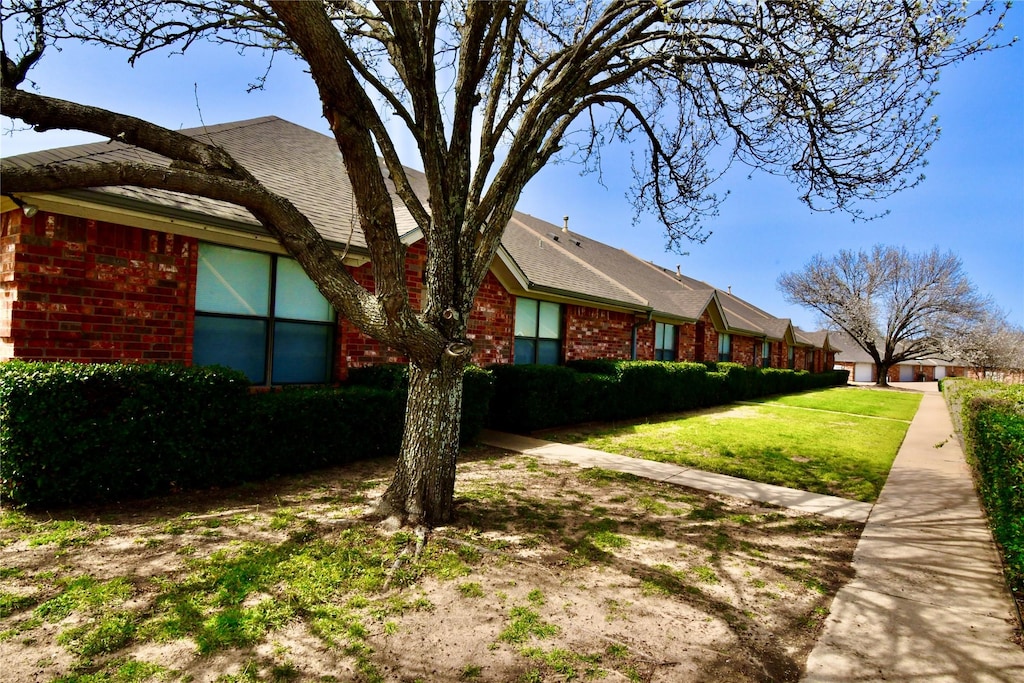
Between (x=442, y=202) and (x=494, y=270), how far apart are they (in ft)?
21.9

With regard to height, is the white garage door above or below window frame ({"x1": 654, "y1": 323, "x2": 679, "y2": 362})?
below

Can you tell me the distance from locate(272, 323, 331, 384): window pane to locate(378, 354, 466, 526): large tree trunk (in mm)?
3747

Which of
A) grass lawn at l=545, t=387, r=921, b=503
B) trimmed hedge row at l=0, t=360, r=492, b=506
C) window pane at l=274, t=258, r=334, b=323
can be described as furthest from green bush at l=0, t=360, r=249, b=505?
grass lawn at l=545, t=387, r=921, b=503

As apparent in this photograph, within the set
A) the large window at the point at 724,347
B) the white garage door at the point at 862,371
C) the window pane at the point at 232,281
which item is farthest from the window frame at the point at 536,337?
the white garage door at the point at 862,371

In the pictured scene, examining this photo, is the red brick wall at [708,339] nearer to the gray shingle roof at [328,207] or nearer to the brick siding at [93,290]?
the gray shingle roof at [328,207]

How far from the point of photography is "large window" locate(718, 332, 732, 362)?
80.8 ft

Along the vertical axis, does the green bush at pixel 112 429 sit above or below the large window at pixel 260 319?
below

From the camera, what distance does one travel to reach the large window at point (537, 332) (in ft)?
41.4

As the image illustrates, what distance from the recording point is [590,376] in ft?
38.6

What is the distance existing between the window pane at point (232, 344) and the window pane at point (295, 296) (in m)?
0.45

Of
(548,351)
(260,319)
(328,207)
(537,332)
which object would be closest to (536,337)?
(537,332)

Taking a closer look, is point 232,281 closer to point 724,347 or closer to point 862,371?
point 724,347

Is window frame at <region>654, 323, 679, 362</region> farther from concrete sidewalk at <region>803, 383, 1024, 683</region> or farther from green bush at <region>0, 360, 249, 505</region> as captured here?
green bush at <region>0, 360, 249, 505</region>

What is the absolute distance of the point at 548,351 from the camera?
1352cm
